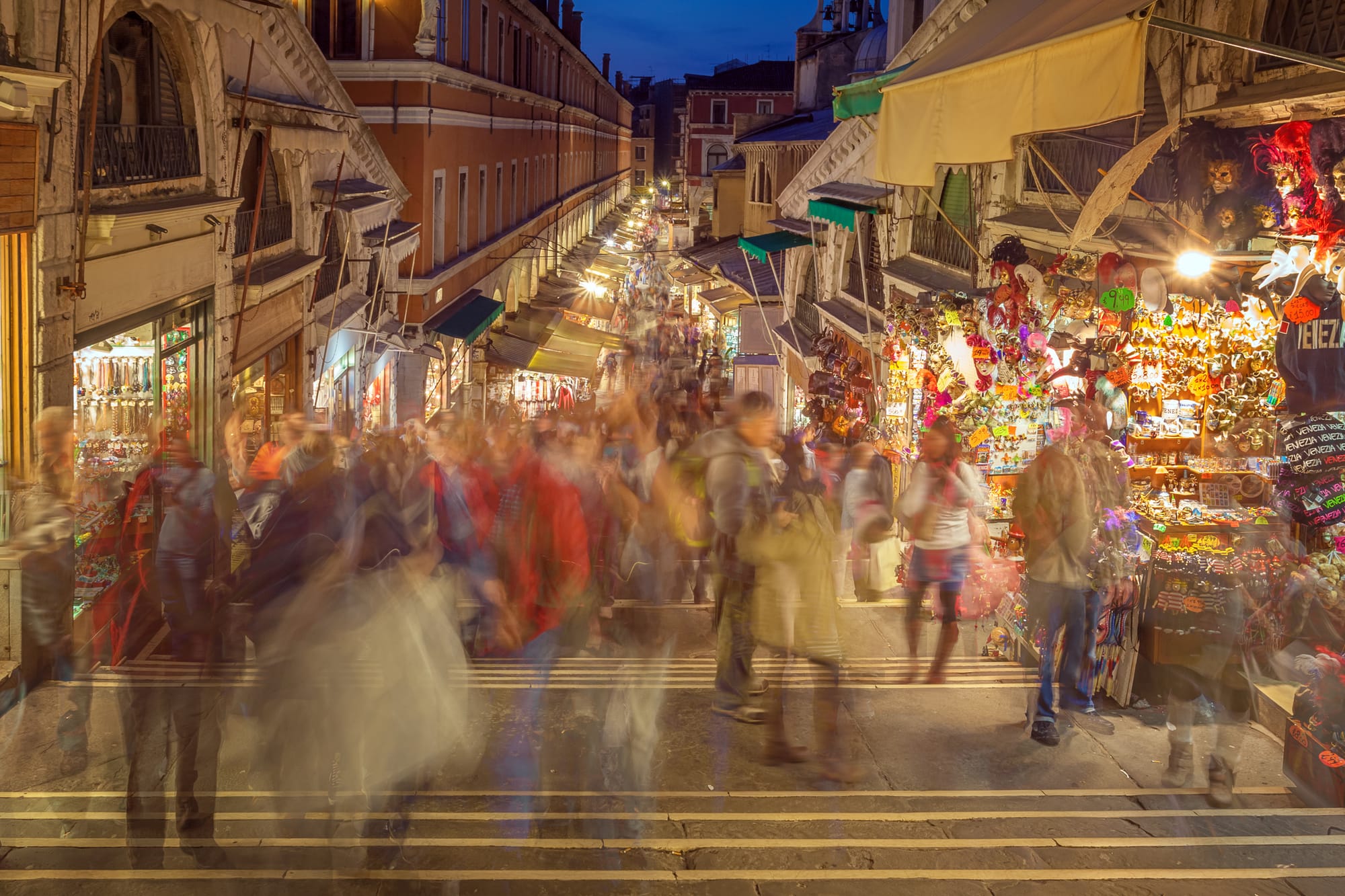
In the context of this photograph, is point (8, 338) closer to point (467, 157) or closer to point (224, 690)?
point (224, 690)

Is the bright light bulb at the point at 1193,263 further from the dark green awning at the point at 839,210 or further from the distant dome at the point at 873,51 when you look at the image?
the distant dome at the point at 873,51

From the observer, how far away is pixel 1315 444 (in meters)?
6.57

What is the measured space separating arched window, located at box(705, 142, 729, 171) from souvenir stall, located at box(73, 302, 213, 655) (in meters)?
50.1

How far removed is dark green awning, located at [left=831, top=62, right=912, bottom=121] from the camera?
11195 millimetres

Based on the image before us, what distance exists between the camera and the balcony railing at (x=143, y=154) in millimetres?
8789

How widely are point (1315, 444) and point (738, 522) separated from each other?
11.0 ft

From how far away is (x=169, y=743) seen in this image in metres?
5.72

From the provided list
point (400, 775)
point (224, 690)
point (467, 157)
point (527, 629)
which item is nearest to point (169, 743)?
point (224, 690)

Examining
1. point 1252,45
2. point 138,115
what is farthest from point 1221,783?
point 138,115

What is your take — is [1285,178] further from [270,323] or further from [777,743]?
[270,323]

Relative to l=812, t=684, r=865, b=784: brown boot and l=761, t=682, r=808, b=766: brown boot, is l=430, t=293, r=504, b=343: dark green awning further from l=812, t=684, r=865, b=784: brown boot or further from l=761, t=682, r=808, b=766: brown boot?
l=812, t=684, r=865, b=784: brown boot

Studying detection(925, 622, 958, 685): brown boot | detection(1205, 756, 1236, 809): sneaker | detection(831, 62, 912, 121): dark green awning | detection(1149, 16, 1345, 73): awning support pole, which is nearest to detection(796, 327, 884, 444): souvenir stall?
detection(831, 62, 912, 121): dark green awning

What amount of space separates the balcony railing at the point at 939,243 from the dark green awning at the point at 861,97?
5.56ft

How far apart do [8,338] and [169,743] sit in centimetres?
308
